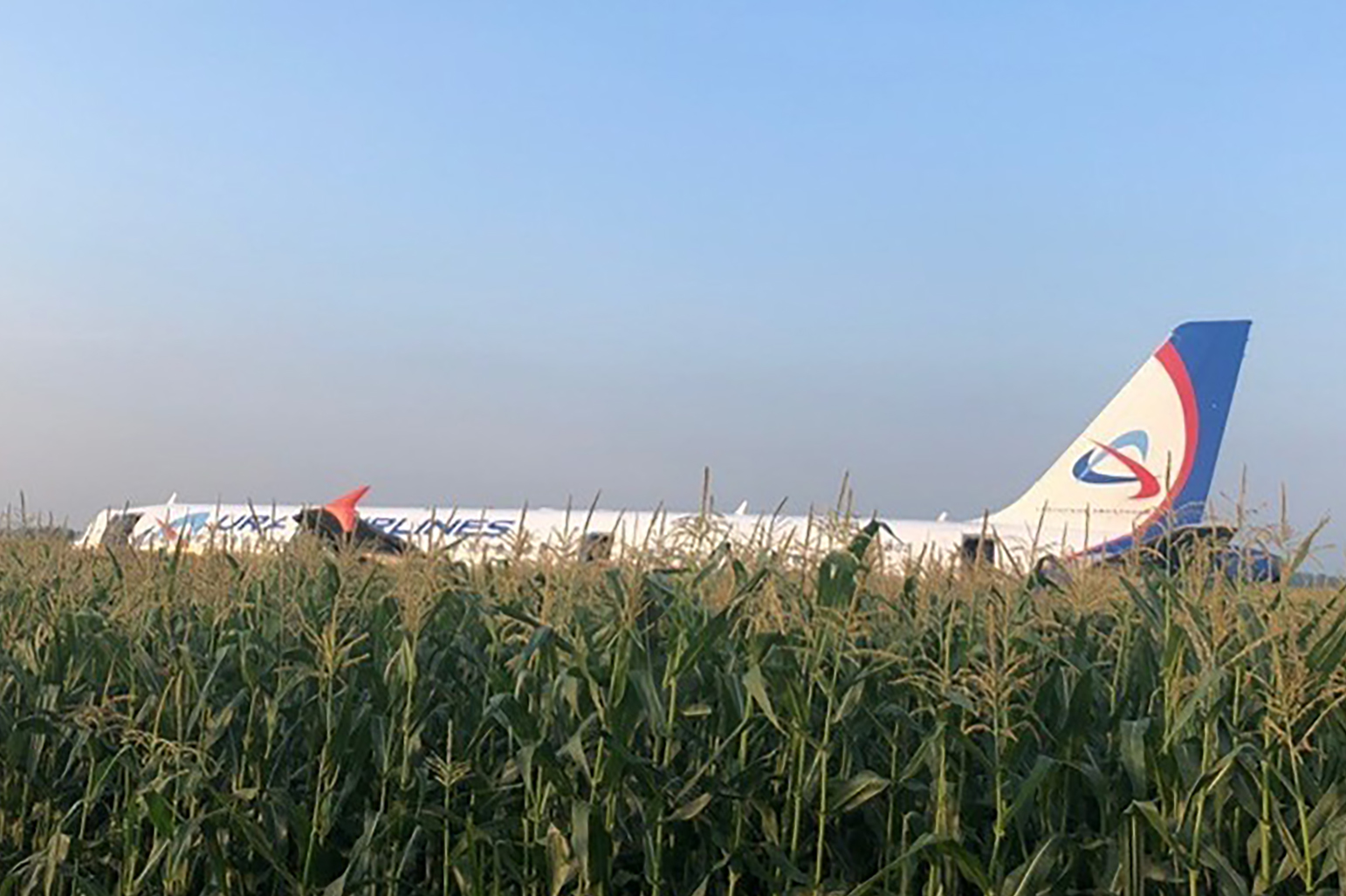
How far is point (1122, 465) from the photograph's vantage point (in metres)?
29.8

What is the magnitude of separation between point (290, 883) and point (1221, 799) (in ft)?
10.6

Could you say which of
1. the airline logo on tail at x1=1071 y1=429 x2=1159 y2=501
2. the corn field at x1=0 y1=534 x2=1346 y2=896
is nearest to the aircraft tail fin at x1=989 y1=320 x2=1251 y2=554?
the airline logo on tail at x1=1071 y1=429 x2=1159 y2=501

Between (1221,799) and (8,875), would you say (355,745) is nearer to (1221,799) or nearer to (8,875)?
(8,875)

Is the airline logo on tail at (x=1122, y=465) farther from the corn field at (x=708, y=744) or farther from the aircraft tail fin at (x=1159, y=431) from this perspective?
the corn field at (x=708, y=744)

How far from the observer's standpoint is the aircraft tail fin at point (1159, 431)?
2873cm

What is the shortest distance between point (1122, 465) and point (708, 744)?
26.4 meters

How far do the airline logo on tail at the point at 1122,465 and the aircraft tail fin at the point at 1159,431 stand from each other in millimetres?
18

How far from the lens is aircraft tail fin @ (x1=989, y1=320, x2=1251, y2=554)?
28734 millimetres

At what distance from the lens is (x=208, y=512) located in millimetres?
34438

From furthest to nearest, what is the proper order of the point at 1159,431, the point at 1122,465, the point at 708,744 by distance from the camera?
the point at 1122,465
the point at 1159,431
the point at 708,744

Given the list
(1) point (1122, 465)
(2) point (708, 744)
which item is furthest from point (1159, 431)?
(2) point (708, 744)

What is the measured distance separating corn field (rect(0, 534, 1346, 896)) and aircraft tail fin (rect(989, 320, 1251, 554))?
76.7 ft

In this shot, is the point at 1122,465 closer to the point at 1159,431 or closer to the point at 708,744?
the point at 1159,431

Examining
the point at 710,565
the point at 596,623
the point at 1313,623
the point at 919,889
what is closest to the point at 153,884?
the point at 596,623
